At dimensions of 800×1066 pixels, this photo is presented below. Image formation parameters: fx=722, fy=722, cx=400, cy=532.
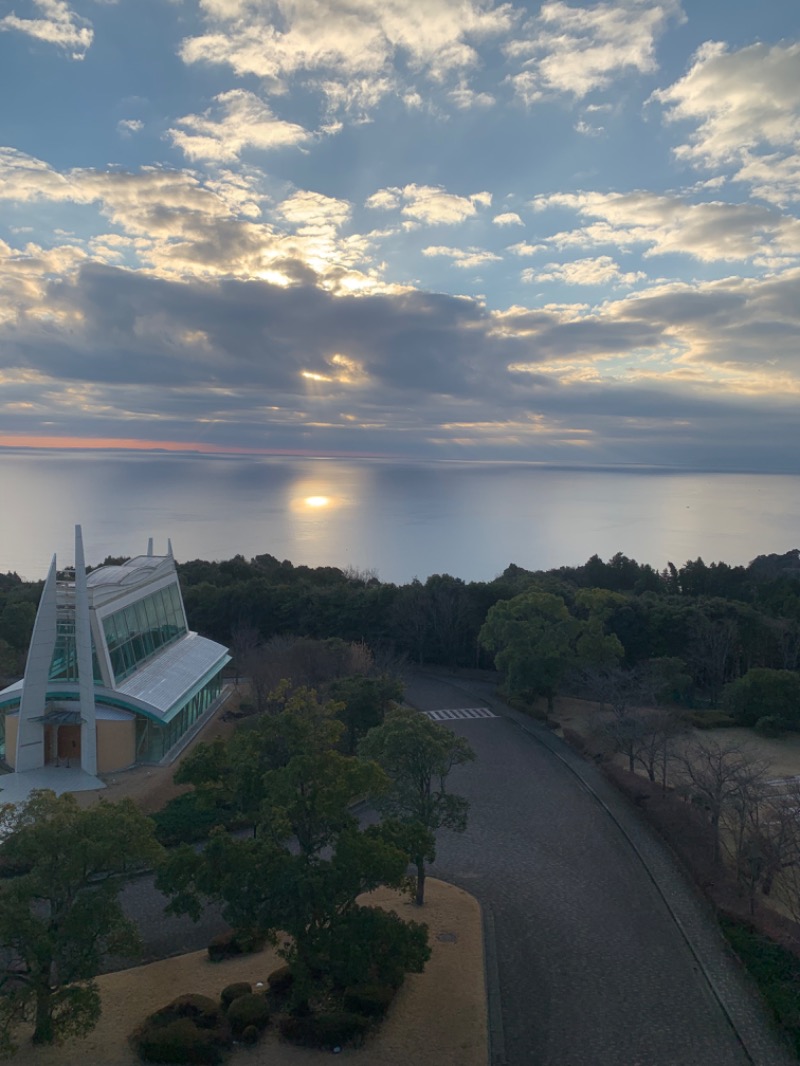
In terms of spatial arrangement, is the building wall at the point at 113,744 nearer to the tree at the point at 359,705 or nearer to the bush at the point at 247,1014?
the tree at the point at 359,705

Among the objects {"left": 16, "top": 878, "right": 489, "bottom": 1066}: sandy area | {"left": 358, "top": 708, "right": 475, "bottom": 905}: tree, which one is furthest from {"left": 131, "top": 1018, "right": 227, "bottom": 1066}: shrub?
{"left": 358, "top": 708, "right": 475, "bottom": 905}: tree

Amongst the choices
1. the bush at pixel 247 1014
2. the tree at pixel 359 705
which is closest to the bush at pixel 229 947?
the bush at pixel 247 1014

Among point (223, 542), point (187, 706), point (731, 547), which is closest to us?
point (187, 706)

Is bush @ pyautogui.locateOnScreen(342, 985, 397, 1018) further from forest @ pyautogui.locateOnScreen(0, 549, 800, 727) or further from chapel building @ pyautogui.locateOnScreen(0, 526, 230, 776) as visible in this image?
forest @ pyautogui.locateOnScreen(0, 549, 800, 727)

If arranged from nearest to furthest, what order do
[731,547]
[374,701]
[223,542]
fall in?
[374,701]
[223,542]
[731,547]

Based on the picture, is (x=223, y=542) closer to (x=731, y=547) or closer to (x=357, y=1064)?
(x=731, y=547)

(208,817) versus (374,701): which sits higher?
(374,701)

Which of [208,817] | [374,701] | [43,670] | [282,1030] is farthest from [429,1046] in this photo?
[43,670]
